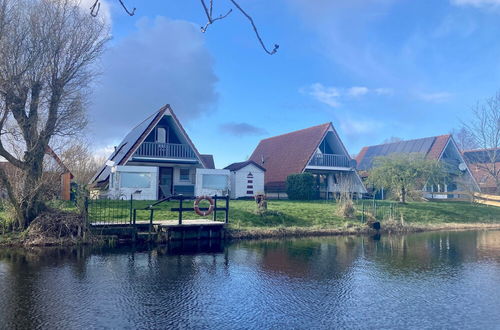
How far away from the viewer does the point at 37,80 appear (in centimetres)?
1562

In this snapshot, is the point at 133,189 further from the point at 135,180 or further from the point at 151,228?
the point at 151,228

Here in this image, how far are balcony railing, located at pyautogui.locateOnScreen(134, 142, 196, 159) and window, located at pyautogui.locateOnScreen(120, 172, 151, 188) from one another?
1295 mm

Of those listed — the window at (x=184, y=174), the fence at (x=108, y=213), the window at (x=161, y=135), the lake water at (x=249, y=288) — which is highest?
the window at (x=161, y=135)

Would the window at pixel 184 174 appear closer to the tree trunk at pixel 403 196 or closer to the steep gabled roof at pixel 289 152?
the steep gabled roof at pixel 289 152

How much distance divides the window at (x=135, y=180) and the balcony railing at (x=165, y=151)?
1295mm

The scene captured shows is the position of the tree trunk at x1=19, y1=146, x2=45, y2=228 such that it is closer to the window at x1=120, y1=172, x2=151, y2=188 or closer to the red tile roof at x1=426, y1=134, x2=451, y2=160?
the window at x1=120, y1=172, x2=151, y2=188

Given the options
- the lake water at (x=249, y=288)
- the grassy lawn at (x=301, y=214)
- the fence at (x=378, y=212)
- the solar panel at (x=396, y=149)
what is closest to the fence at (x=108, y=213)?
the grassy lawn at (x=301, y=214)

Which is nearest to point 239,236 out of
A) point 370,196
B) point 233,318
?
point 233,318

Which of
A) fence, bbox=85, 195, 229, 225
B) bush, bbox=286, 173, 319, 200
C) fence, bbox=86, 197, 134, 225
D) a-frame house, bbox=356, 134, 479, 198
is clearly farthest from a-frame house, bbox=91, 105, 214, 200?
a-frame house, bbox=356, 134, 479, 198

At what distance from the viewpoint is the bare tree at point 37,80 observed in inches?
585

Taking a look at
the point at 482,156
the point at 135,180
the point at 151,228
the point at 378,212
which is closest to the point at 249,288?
the point at 151,228

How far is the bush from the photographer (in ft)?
91.0

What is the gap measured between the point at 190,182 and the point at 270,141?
15.0 m

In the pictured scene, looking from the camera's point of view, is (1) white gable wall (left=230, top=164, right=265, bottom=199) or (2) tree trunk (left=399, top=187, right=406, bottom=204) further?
(1) white gable wall (left=230, top=164, right=265, bottom=199)
